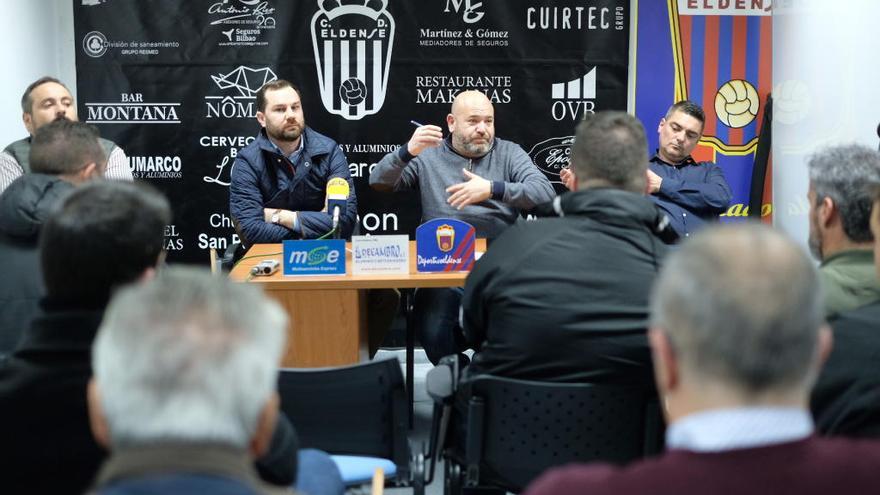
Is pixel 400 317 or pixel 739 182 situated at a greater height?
pixel 739 182

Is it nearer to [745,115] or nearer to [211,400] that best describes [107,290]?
[211,400]

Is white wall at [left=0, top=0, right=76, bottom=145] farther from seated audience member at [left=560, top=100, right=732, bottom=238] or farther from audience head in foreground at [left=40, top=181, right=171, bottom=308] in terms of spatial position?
audience head in foreground at [left=40, top=181, right=171, bottom=308]

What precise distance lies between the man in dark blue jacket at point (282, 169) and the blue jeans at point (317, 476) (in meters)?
2.57

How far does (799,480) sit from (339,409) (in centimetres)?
155

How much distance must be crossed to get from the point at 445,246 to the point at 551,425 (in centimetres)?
146

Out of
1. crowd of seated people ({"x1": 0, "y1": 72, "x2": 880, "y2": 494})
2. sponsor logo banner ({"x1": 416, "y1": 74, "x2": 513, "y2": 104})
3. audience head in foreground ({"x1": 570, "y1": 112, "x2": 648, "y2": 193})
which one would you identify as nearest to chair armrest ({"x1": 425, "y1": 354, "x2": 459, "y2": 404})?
Result: crowd of seated people ({"x1": 0, "y1": 72, "x2": 880, "y2": 494})

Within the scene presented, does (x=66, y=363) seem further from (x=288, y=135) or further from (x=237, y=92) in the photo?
(x=237, y=92)

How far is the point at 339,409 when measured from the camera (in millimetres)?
2535

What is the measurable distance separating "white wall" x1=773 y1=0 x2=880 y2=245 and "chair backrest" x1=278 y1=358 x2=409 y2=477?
2309 millimetres

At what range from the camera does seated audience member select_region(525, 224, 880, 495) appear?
113cm

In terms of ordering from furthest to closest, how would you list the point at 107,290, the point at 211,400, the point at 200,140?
the point at 200,140 → the point at 107,290 → the point at 211,400

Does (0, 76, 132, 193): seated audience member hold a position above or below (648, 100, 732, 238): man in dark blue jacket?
above

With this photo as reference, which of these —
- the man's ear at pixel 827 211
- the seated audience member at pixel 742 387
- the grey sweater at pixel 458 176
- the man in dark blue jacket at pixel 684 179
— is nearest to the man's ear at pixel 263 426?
the seated audience member at pixel 742 387

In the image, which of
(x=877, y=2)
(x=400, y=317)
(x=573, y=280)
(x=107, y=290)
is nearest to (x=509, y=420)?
(x=573, y=280)
